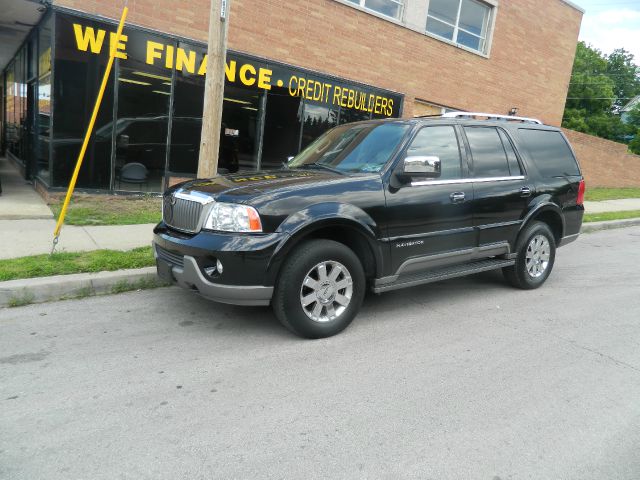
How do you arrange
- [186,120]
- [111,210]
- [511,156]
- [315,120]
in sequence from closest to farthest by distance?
[511,156], [111,210], [186,120], [315,120]

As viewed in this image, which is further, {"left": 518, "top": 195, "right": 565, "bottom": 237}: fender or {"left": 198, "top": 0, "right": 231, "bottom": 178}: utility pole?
{"left": 198, "top": 0, "right": 231, "bottom": 178}: utility pole

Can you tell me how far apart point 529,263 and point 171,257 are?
13.9 feet

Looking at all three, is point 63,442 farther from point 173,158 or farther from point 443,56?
point 443,56

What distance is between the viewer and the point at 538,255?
6328 millimetres

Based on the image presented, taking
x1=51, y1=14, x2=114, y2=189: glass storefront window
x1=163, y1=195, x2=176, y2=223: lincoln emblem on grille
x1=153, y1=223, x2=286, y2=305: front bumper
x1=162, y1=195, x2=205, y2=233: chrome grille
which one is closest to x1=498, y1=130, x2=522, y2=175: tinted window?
x1=153, y1=223, x2=286, y2=305: front bumper

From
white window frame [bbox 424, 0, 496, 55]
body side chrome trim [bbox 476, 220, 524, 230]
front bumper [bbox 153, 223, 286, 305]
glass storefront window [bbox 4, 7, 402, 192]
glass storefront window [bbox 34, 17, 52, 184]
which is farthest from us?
white window frame [bbox 424, 0, 496, 55]

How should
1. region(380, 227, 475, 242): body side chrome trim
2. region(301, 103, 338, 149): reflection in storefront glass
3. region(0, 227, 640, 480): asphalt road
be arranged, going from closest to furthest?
region(0, 227, 640, 480): asphalt road
region(380, 227, 475, 242): body side chrome trim
region(301, 103, 338, 149): reflection in storefront glass

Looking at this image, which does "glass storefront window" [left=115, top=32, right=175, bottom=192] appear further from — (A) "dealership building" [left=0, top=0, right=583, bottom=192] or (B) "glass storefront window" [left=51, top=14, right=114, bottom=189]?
(B) "glass storefront window" [left=51, top=14, right=114, bottom=189]

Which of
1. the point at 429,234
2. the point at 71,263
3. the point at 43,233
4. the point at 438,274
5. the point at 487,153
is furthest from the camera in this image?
the point at 43,233

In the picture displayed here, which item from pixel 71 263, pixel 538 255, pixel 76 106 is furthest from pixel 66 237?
pixel 538 255

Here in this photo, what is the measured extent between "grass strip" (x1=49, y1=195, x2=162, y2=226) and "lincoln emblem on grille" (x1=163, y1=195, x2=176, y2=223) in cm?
322

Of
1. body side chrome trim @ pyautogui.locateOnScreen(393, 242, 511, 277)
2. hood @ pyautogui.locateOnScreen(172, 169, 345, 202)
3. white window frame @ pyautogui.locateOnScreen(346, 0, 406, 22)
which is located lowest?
body side chrome trim @ pyautogui.locateOnScreen(393, 242, 511, 277)

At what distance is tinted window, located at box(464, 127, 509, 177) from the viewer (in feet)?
18.2

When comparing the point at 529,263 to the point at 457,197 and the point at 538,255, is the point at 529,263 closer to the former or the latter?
the point at 538,255
